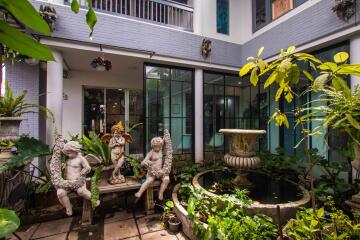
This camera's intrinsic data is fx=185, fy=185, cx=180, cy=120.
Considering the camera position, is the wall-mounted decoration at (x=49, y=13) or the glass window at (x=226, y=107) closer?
the wall-mounted decoration at (x=49, y=13)

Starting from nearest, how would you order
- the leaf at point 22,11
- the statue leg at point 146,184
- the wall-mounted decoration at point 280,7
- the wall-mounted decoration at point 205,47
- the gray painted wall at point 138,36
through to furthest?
the leaf at point 22,11
the statue leg at point 146,184
the gray painted wall at point 138,36
the wall-mounted decoration at point 280,7
the wall-mounted decoration at point 205,47

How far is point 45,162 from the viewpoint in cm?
322

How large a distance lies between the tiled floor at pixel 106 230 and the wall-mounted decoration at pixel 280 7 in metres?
4.65

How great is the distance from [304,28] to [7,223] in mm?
4492

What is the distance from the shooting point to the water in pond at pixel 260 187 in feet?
8.87

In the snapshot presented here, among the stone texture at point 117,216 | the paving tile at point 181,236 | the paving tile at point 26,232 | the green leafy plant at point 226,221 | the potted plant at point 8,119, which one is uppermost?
the potted plant at point 8,119

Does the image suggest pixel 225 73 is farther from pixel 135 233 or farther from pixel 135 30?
pixel 135 233

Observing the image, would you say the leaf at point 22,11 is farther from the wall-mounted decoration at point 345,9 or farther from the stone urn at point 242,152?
the wall-mounted decoration at point 345,9

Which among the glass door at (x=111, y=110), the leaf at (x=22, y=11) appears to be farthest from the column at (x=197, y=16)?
the leaf at (x=22, y=11)

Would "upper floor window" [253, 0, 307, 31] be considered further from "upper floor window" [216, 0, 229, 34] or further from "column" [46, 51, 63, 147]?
"column" [46, 51, 63, 147]

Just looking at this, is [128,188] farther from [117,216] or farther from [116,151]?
[116,151]

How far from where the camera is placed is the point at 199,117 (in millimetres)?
4492

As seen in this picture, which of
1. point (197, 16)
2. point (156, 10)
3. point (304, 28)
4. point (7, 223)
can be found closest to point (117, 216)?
point (7, 223)

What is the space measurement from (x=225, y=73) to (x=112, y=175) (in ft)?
12.1
